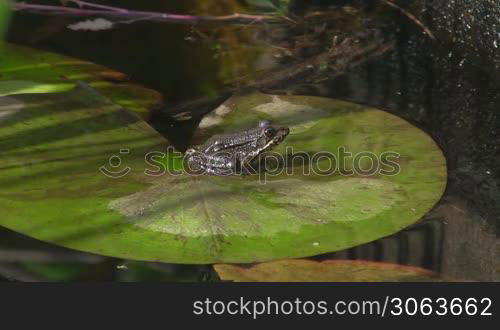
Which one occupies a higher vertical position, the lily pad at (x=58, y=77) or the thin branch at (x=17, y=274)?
the lily pad at (x=58, y=77)

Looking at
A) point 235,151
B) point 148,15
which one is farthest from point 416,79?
point 148,15

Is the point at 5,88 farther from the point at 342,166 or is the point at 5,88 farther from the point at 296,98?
the point at 342,166

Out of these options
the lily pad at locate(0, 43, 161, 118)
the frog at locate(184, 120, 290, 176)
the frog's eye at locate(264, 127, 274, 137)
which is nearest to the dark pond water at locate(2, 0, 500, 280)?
the lily pad at locate(0, 43, 161, 118)

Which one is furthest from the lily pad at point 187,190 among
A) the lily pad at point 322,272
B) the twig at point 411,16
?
the twig at point 411,16

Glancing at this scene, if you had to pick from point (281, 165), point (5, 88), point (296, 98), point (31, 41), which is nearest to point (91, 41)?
point (31, 41)

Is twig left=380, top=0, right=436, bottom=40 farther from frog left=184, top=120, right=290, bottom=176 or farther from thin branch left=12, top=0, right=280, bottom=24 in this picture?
frog left=184, top=120, right=290, bottom=176

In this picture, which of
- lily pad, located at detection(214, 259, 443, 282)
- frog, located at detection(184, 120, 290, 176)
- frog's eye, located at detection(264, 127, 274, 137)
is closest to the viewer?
lily pad, located at detection(214, 259, 443, 282)

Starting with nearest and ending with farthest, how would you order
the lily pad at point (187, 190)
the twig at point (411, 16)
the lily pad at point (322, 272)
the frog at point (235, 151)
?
the lily pad at point (322, 272), the lily pad at point (187, 190), the frog at point (235, 151), the twig at point (411, 16)

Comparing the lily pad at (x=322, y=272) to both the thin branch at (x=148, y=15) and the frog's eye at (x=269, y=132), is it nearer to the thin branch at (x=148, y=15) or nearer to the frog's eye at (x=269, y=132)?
the frog's eye at (x=269, y=132)
